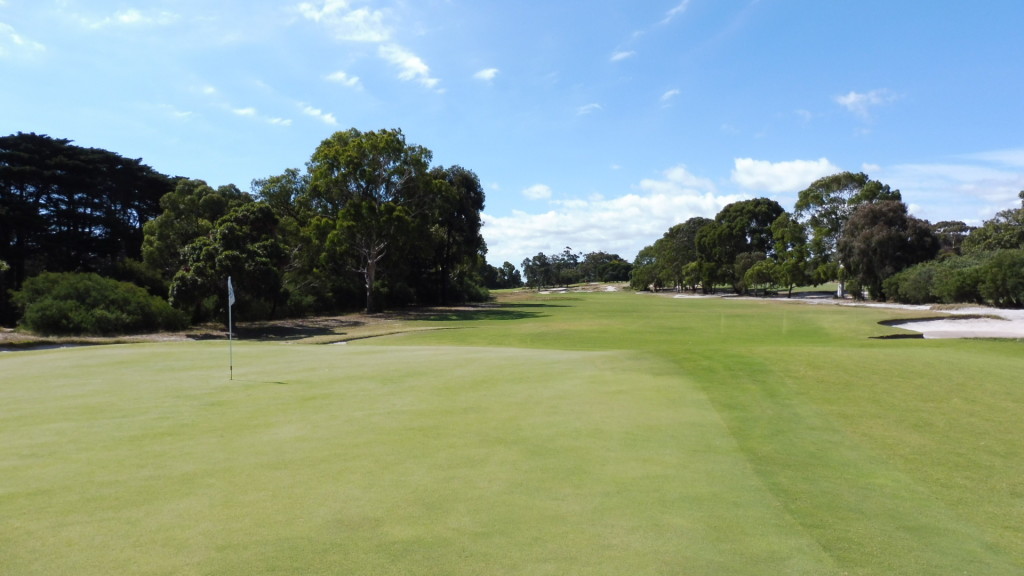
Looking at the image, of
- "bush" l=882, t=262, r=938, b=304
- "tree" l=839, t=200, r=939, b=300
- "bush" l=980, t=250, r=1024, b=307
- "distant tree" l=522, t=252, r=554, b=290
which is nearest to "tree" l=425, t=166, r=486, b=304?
"tree" l=839, t=200, r=939, b=300

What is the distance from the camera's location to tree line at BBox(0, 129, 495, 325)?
35.7 meters

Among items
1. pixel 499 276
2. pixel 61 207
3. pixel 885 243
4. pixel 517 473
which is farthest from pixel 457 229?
pixel 499 276

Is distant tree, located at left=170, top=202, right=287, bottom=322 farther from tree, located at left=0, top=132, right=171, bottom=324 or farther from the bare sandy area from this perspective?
the bare sandy area

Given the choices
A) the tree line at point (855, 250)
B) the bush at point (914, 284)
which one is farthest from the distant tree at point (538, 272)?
the bush at point (914, 284)

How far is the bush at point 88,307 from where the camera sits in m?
28.8

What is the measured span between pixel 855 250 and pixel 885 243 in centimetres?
263

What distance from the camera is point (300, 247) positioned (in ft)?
158

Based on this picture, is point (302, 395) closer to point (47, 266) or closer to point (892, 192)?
point (47, 266)

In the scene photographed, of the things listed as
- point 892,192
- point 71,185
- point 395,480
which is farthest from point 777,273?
point 395,480

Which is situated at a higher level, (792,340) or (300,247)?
(300,247)

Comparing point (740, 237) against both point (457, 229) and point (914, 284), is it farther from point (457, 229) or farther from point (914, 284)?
point (457, 229)

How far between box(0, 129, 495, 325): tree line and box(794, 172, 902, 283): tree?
4352 centimetres

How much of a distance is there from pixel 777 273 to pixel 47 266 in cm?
7627

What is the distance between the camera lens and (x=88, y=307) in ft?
99.0
